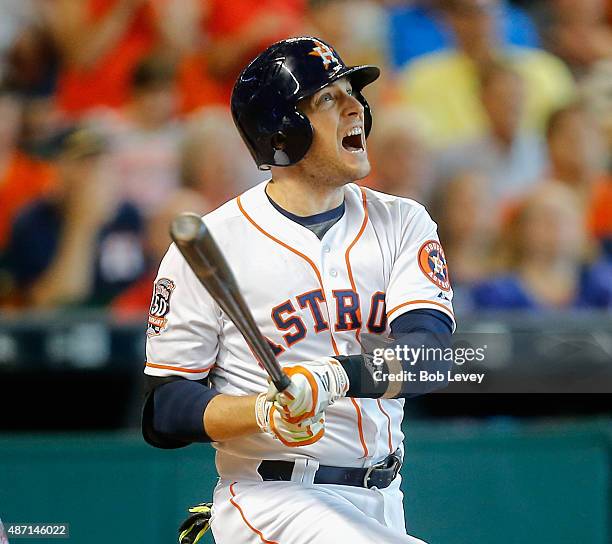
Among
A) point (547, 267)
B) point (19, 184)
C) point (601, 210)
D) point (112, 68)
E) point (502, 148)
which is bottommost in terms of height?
point (547, 267)

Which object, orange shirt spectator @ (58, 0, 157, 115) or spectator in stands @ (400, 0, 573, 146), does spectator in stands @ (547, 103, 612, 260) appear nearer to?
spectator in stands @ (400, 0, 573, 146)

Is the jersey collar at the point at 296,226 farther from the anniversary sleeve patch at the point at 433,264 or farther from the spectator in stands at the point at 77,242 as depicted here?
the spectator in stands at the point at 77,242

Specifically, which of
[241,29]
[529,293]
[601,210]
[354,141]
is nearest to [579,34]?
[601,210]

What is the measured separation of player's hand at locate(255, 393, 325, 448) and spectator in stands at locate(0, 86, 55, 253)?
276cm

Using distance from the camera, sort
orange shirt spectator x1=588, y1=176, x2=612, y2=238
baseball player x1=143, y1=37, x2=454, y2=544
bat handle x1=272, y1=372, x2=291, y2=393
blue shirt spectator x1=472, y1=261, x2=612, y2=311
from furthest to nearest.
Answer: orange shirt spectator x1=588, y1=176, x2=612, y2=238 → blue shirt spectator x1=472, y1=261, x2=612, y2=311 → baseball player x1=143, y1=37, x2=454, y2=544 → bat handle x1=272, y1=372, x2=291, y2=393

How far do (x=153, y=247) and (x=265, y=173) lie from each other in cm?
51

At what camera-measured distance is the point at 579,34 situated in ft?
15.5

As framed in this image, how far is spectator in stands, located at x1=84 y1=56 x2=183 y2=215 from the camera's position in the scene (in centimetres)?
446

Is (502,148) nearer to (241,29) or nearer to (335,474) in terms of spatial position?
(241,29)

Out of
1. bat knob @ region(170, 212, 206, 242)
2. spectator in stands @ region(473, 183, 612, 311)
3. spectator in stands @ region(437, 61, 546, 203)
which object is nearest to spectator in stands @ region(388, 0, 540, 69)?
spectator in stands @ region(437, 61, 546, 203)

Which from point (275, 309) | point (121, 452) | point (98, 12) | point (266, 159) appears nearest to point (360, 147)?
point (266, 159)

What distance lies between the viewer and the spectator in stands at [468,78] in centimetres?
454

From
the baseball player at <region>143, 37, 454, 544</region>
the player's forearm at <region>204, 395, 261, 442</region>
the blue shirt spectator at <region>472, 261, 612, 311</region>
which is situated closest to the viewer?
the player's forearm at <region>204, 395, 261, 442</region>

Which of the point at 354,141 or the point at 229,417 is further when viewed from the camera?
the point at 354,141
